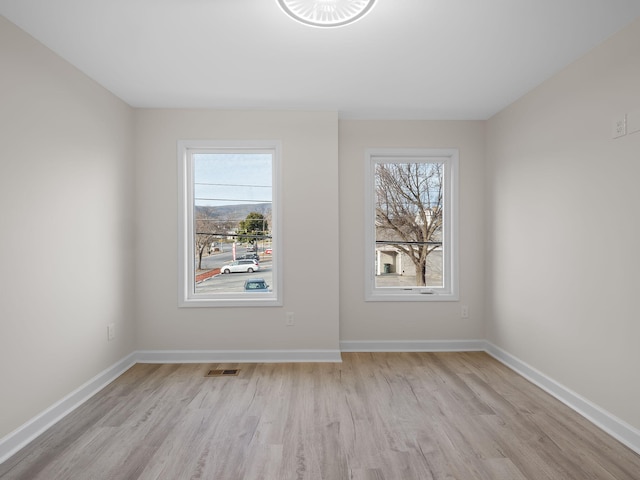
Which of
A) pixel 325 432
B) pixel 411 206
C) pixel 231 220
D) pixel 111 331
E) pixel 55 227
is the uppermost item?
pixel 411 206

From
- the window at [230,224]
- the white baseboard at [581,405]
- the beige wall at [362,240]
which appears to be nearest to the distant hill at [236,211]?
the window at [230,224]

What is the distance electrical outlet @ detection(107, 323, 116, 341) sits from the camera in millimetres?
3141

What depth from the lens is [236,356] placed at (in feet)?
11.8

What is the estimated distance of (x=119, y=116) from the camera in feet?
10.9

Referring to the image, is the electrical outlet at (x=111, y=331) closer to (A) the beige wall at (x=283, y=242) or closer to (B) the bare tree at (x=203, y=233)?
(A) the beige wall at (x=283, y=242)

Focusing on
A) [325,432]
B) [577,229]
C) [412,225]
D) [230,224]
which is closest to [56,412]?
[325,432]

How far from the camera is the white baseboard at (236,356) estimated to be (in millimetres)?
3588

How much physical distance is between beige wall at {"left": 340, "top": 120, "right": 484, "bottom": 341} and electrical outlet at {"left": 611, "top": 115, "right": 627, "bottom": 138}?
1672 mm

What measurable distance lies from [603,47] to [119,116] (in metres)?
3.68

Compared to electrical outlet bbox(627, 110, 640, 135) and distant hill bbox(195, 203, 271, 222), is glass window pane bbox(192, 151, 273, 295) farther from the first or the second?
electrical outlet bbox(627, 110, 640, 135)

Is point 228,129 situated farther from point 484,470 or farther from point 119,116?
point 484,470

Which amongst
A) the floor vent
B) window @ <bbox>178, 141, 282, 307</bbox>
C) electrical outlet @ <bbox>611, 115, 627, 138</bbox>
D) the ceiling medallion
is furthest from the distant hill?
electrical outlet @ <bbox>611, 115, 627, 138</bbox>

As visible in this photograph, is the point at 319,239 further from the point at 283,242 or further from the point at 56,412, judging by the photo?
the point at 56,412

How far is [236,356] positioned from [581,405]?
2.77 metres
